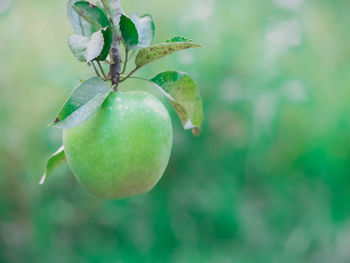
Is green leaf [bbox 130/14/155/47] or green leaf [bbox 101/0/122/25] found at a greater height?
green leaf [bbox 101/0/122/25]

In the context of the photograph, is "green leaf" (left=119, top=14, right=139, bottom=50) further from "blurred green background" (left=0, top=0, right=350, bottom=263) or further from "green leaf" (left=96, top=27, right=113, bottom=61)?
"blurred green background" (left=0, top=0, right=350, bottom=263)

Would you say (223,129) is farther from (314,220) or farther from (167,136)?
(167,136)

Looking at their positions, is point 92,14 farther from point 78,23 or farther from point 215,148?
point 215,148

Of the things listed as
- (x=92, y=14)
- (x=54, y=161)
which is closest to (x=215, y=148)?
(x=54, y=161)

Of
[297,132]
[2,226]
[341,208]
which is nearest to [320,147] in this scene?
[297,132]

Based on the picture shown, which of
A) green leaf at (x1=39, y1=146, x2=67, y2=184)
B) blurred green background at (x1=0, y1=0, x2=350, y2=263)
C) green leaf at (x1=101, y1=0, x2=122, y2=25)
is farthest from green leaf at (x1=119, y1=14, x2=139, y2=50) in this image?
blurred green background at (x1=0, y1=0, x2=350, y2=263)

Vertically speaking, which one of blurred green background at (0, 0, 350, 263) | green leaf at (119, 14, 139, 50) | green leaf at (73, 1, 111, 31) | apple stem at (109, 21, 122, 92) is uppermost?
green leaf at (73, 1, 111, 31)
